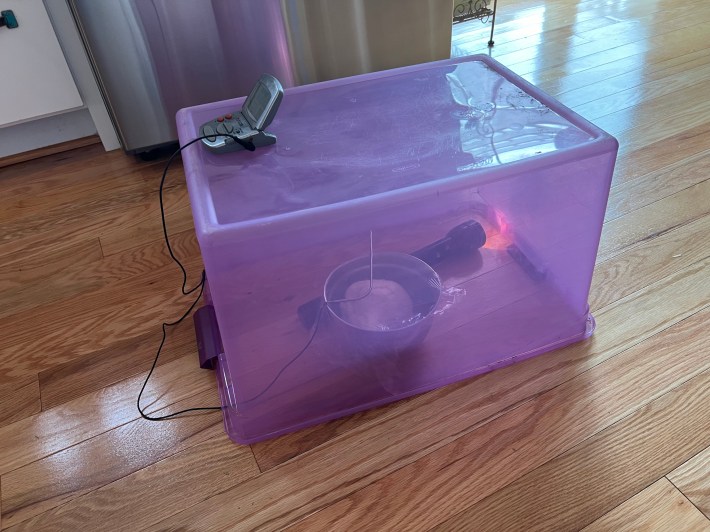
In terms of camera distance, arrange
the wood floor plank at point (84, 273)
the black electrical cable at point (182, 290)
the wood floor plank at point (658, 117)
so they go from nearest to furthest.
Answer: the black electrical cable at point (182, 290), the wood floor plank at point (84, 273), the wood floor plank at point (658, 117)

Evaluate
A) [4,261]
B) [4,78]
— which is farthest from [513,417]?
[4,78]

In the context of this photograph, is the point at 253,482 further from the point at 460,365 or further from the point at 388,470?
the point at 460,365

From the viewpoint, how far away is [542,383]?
3.03 feet

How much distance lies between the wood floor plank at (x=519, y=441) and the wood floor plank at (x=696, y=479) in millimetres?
101

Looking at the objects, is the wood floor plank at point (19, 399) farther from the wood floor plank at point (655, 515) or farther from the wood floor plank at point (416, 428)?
the wood floor plank at point (655, 515)

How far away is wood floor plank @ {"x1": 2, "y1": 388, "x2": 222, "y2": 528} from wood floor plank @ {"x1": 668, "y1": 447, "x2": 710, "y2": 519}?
1.92 feet

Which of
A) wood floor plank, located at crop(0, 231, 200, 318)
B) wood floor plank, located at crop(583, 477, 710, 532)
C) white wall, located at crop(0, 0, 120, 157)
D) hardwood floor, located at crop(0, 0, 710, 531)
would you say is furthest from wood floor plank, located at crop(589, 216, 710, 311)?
white wall, located at crop(0, 0, 120, 157)

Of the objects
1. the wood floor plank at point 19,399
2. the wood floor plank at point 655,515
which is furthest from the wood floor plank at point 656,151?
the wood floor plank at point 19,399

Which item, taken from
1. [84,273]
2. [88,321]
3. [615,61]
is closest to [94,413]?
[88,321]

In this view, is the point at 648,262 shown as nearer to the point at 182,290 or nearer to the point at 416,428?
the point at 416,428

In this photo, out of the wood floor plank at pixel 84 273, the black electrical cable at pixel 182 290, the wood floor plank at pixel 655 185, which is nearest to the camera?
the black electrical cable at pixel 182 290

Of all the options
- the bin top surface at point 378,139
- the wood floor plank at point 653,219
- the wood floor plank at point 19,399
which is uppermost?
the bin top surface at point 378,139

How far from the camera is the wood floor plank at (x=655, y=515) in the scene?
74cm

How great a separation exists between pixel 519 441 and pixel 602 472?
11 centimetres
